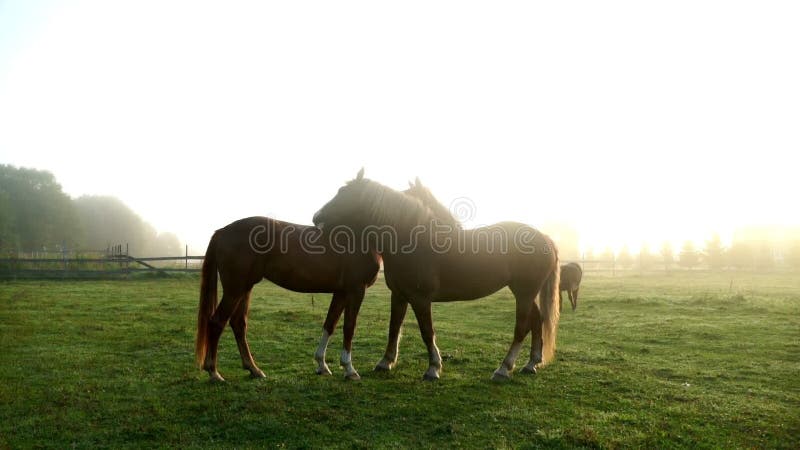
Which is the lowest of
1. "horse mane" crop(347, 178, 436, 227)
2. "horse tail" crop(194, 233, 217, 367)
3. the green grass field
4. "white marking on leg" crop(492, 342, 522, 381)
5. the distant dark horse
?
the green grass field

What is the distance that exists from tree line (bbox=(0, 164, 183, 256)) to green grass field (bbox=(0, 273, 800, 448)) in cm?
3892

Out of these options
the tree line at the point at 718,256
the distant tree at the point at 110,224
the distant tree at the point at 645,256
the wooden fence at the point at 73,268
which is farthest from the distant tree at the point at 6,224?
the distant tree at the point at 645,256

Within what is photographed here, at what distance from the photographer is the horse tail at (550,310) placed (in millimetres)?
6398

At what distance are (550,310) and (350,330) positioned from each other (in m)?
2.74

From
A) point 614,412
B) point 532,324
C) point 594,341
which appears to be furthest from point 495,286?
point 594,341

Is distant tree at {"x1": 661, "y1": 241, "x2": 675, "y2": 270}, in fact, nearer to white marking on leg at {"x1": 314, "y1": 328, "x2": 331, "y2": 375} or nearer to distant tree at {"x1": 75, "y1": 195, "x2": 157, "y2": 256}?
white marking on leg at {"x1": 314, "y1": 328, "x2": 331, "y2": 375}

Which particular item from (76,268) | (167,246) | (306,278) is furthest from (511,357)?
(167,246)

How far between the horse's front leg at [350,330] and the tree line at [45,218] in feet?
138

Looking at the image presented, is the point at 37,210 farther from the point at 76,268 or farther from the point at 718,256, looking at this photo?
the point at 718,256

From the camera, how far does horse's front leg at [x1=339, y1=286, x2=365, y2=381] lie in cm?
592

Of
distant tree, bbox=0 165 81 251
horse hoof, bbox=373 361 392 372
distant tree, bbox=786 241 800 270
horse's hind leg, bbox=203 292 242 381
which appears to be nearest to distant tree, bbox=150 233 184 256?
distant tree, bbox=0 165 81 251

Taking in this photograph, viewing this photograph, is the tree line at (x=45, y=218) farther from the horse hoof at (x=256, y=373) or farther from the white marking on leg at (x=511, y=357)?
the white marking on leg at (x=511, y=357)

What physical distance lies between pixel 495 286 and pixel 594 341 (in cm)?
410

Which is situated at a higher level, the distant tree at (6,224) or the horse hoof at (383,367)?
the distant tree at (6,224)
